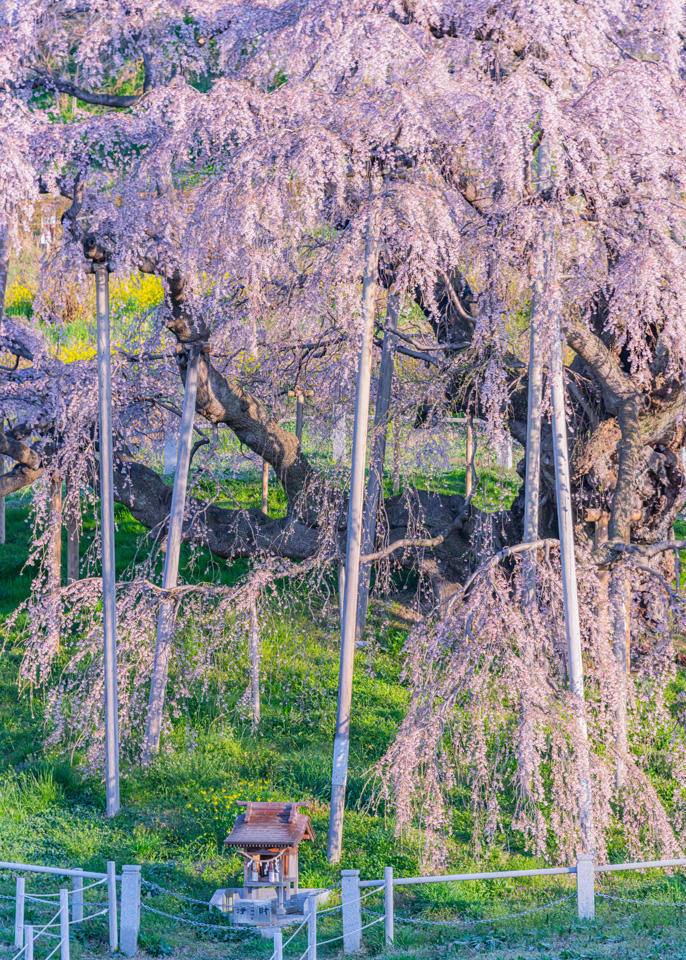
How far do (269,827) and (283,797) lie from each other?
1742 millimetres

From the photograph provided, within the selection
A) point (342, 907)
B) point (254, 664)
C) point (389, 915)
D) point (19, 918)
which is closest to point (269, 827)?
point (342, 907)

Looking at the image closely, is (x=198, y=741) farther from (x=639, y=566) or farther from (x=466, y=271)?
(x=466, y=271)

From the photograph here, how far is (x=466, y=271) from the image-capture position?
9.48 m

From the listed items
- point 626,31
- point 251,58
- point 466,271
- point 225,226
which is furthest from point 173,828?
point 626,31

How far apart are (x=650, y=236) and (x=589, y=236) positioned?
50 centimetres

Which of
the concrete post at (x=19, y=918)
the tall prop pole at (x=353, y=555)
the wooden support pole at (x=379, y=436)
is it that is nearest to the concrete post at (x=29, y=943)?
the concrete post at (x=19, y=918)

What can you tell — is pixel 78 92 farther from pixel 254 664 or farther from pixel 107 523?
pixel 254 664

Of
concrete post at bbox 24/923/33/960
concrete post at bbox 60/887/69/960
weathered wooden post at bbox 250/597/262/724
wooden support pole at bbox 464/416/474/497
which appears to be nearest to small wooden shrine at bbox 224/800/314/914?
concrete post at bbox 60/887/69/960

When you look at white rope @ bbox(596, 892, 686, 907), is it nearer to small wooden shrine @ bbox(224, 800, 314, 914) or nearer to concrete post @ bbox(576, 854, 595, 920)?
→ concrete post @ bbox(576, 854, 595, 920)

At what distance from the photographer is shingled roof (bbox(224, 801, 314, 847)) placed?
7066 mm

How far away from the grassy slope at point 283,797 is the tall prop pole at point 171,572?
1.23 ft

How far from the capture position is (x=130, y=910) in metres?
6.98

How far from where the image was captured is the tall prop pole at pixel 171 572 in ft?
30.3

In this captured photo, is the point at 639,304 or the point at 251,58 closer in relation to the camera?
the point at 639,304
